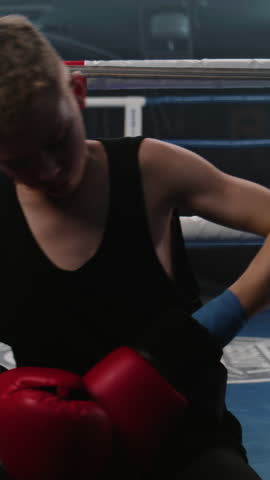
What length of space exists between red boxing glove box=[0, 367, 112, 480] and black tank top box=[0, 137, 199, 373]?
105 mm

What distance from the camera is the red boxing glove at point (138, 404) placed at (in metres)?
0.79

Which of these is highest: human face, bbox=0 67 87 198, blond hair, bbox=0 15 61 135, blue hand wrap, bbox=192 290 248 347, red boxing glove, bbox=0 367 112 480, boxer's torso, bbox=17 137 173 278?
blond hair, bbox=0 15 61 135

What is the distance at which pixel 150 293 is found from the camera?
92cm

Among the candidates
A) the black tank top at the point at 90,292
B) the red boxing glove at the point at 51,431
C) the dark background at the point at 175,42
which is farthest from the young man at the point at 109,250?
the dark background at the point at 175,42

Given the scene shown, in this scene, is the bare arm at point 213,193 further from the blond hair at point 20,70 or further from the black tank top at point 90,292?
the blond hair at point 20,70

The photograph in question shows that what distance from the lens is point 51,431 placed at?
2.52 ft

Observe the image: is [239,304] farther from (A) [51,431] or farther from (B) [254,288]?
(A) [51,431]

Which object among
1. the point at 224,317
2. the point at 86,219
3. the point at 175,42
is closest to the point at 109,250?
the point at 86,219

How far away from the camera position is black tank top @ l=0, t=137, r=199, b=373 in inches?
35.8

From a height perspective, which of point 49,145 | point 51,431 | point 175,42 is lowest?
point 175,42

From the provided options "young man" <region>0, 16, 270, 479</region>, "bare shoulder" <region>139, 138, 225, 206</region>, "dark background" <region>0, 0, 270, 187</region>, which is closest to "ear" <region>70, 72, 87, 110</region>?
"young man" <region>0, 16, 270, 479</region>

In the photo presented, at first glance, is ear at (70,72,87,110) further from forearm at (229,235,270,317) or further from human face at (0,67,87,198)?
forearm at (229,235,270,317)

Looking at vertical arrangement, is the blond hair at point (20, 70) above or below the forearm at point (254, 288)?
above

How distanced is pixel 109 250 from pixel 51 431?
9.4 inches
